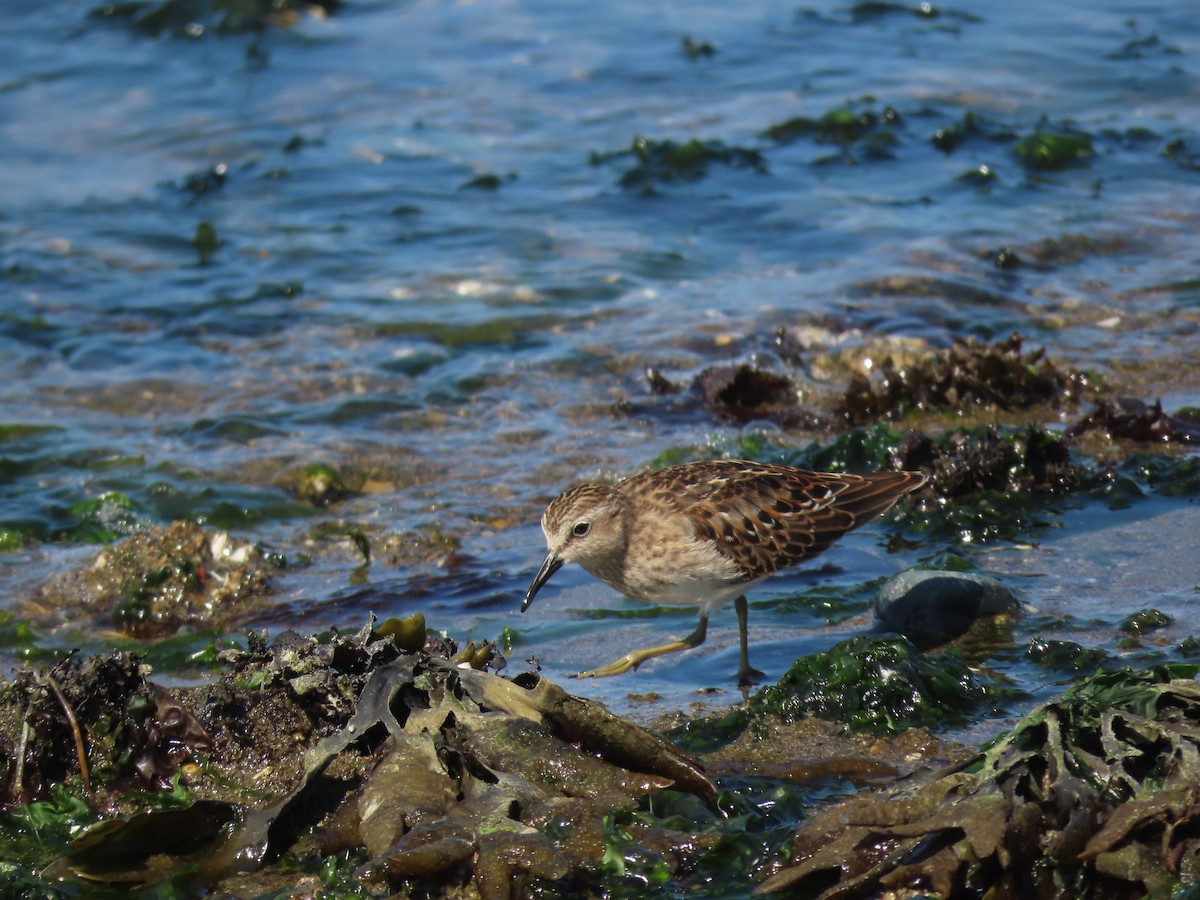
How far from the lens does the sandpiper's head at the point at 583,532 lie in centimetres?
574

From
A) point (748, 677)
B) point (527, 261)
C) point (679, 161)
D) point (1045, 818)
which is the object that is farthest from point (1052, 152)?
point (1045, 818)

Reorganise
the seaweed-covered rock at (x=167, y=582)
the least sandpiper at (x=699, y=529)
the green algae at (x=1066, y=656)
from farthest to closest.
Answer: the seaweed-covered rock at (x=167, y=582) → the least sandpiper at (x=699, y=529) → the green algae at (x=1066, y=656)

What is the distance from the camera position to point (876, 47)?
15.5 metres

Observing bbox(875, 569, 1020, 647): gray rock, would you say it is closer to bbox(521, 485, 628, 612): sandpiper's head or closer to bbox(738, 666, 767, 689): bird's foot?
bbox(738, 666, 767, 689): bird's foot

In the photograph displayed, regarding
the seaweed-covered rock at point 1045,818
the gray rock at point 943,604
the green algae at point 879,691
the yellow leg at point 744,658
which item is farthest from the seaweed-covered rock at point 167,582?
the seaweed-covered rock at point 1045,818

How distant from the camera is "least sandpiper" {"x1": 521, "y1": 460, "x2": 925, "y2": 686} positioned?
18.7 ft

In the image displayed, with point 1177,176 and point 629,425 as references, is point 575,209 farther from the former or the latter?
point 1177,176

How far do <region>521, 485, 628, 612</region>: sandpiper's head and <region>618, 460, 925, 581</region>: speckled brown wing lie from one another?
0.26m

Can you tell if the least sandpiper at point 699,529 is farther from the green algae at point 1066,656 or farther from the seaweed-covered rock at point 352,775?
the seaweed-covered rock at point 352,775

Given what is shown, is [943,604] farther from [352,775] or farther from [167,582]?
[167,582]

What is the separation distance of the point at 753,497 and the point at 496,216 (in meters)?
6.74

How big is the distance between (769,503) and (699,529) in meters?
0.37

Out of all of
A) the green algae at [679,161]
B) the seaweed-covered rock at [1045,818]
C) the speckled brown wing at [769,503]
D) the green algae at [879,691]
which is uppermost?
the green algae at [679,161]

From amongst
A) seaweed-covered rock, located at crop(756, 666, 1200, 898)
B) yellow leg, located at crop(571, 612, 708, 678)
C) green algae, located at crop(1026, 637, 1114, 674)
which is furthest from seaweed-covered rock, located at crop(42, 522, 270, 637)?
seaweed-covered rock, located at crop(756, 666, 1200, 898)
